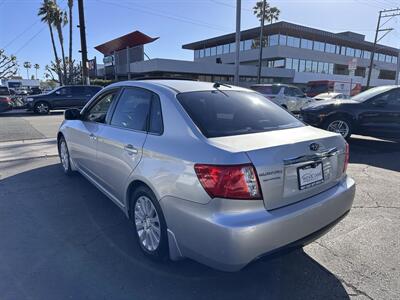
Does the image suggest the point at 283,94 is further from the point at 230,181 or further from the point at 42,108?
the point at 230,181

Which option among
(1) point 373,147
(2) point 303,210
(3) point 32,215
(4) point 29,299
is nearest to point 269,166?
(2) point 303,210

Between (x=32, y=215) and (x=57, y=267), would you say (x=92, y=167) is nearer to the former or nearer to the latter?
(x=32, y=215)

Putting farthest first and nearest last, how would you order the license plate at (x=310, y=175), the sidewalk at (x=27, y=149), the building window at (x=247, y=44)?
the building window at (x=247, y=44), the sidewalk at (x=27, y=149), the license plate at (x=310, y=175)

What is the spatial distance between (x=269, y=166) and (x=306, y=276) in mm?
1206

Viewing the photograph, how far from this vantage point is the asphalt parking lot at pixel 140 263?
8.46 feet

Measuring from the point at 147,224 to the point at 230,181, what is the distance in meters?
1.16

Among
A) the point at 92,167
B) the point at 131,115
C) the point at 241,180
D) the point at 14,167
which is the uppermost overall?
the point at 131,115

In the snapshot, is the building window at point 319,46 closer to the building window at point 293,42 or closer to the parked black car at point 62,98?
the building window at point 293,42

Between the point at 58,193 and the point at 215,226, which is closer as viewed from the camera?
the point at 215,226

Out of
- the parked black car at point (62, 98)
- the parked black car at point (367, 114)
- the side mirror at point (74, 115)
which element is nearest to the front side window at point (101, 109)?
the side mirror at point (74, 115)

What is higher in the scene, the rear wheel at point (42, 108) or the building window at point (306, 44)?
the building window at point (306, 44)

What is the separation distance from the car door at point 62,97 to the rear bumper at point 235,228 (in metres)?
18.2

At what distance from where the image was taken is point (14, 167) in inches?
245

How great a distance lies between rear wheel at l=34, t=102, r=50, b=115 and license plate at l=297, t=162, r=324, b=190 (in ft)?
60.9
